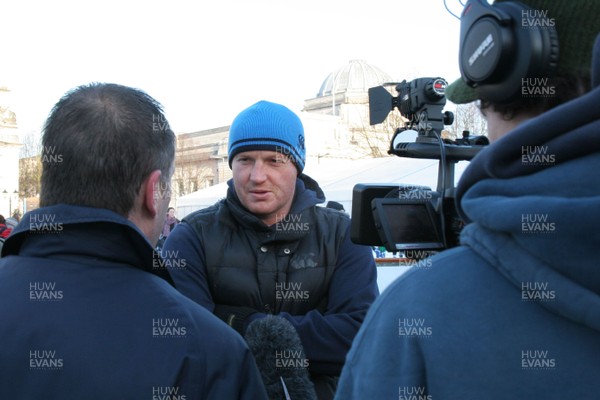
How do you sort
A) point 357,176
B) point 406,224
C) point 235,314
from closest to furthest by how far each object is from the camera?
point 406,224
point 235,314
point 357,176

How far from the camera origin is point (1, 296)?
149cm

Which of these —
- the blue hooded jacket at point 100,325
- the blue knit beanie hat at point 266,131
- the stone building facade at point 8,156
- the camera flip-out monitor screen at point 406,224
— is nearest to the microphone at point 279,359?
the blue hooded jacket at point 100,325

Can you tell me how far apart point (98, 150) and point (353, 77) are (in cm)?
6565

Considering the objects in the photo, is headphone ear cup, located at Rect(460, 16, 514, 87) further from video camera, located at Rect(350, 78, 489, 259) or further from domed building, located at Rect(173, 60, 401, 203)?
domed building, located at Rect(173, 60, 401, 203)

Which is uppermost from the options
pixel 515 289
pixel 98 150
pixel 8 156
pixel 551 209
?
pixel 8 156

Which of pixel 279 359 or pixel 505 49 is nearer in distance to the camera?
pixel 505 49

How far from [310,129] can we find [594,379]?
45.4 meters

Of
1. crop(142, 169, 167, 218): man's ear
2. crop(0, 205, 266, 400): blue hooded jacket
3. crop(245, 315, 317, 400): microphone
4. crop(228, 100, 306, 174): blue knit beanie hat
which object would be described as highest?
crop(228, 100, 306, 174): blue knit beanie hat

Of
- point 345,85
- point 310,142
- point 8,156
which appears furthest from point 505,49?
point 345,85

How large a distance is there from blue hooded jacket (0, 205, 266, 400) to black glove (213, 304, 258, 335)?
2.01 feet

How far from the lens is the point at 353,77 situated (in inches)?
2589

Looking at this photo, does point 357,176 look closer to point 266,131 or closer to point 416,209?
point 266,131

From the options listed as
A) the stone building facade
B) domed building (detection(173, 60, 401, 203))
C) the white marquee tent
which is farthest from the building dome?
the white marquee tent

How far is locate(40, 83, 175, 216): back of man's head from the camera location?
1.56 metres
